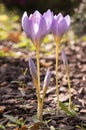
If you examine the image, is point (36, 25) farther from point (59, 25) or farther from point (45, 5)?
point (45, 5)

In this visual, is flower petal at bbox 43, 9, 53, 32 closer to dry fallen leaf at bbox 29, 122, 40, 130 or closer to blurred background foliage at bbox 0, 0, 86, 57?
dry fallen leaf at bbox 29, 122, 40, 130

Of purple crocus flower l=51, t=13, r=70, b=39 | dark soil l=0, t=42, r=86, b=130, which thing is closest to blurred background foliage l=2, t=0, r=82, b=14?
dark soil l=0, t=42, r=86, b=130

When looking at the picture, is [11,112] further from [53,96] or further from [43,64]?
[43,64]

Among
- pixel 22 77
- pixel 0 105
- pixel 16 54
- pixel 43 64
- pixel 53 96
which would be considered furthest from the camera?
pixel 16 54

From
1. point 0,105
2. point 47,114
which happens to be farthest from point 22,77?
point 47,114

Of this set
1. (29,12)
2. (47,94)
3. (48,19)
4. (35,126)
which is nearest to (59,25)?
(48,19)

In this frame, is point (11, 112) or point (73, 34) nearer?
point (11, 112)
